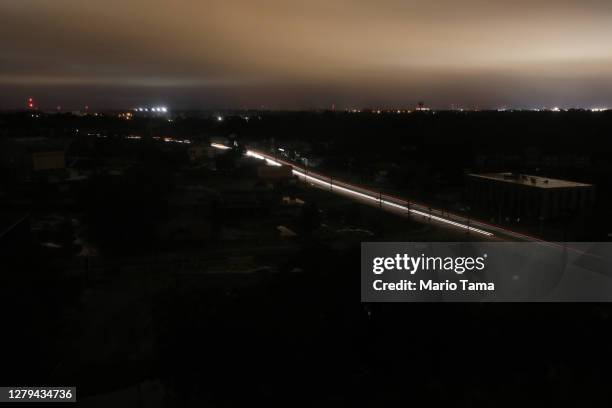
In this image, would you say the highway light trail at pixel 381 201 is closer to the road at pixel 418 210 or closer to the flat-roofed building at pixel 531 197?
the road at pixel 418 210

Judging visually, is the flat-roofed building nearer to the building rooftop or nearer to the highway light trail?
the building rooftop

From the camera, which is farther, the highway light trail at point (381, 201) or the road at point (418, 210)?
the highway light trail at point (381, 201)

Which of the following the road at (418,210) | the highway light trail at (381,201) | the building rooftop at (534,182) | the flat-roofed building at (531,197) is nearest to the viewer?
the road at (418,210)

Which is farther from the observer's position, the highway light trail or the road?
the highway light trail

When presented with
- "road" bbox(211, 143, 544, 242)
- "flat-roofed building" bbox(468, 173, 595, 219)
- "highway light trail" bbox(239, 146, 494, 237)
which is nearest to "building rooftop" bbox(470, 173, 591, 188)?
"flat-roofed building" bbox(468, 173, 595, 219)

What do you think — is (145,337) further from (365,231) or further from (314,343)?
(365,231)

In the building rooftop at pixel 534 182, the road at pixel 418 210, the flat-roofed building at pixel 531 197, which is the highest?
the building rooftop at pixel 534 182

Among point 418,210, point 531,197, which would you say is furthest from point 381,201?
point 531,197

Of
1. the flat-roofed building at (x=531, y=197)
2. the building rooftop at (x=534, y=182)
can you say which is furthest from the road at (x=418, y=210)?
the building rooftop at (x=534, y=182)
